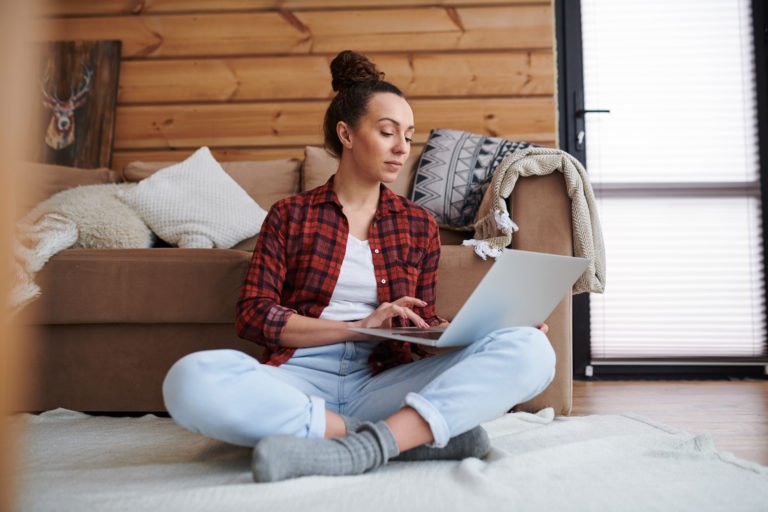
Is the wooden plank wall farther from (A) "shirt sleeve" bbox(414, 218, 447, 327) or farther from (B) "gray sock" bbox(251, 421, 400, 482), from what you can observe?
(B) "gray sock" bbox(251, 421, 400, 482)

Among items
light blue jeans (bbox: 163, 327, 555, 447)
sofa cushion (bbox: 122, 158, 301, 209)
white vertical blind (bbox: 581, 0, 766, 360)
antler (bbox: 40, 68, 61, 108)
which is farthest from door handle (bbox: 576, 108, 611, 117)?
antler (bbox: 40, 68, 61, 108)

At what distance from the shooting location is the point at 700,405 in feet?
6.57

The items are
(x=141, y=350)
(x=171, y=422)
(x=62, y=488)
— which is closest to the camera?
(x=62, y=488)

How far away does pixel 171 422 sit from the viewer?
1692mm

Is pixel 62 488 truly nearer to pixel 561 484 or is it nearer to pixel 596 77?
pixel 561 484

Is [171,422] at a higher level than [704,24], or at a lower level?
lower

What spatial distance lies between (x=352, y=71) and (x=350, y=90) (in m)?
0.06

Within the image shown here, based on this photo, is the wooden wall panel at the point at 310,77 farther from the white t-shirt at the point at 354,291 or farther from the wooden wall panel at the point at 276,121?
the white t-shirt at the point at 354,291

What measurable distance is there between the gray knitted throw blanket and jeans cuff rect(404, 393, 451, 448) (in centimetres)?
83

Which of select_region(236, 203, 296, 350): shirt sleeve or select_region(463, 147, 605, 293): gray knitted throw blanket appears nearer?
select_region(236, 203, 296, 350): shirt sleeve

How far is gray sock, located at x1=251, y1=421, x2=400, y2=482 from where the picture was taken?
0.97m

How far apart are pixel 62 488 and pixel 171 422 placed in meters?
0.68

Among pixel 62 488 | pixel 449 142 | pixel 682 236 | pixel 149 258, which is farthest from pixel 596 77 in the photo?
pixel 62 488

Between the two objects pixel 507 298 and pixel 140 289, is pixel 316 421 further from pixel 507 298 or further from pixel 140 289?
pixel 140 289
